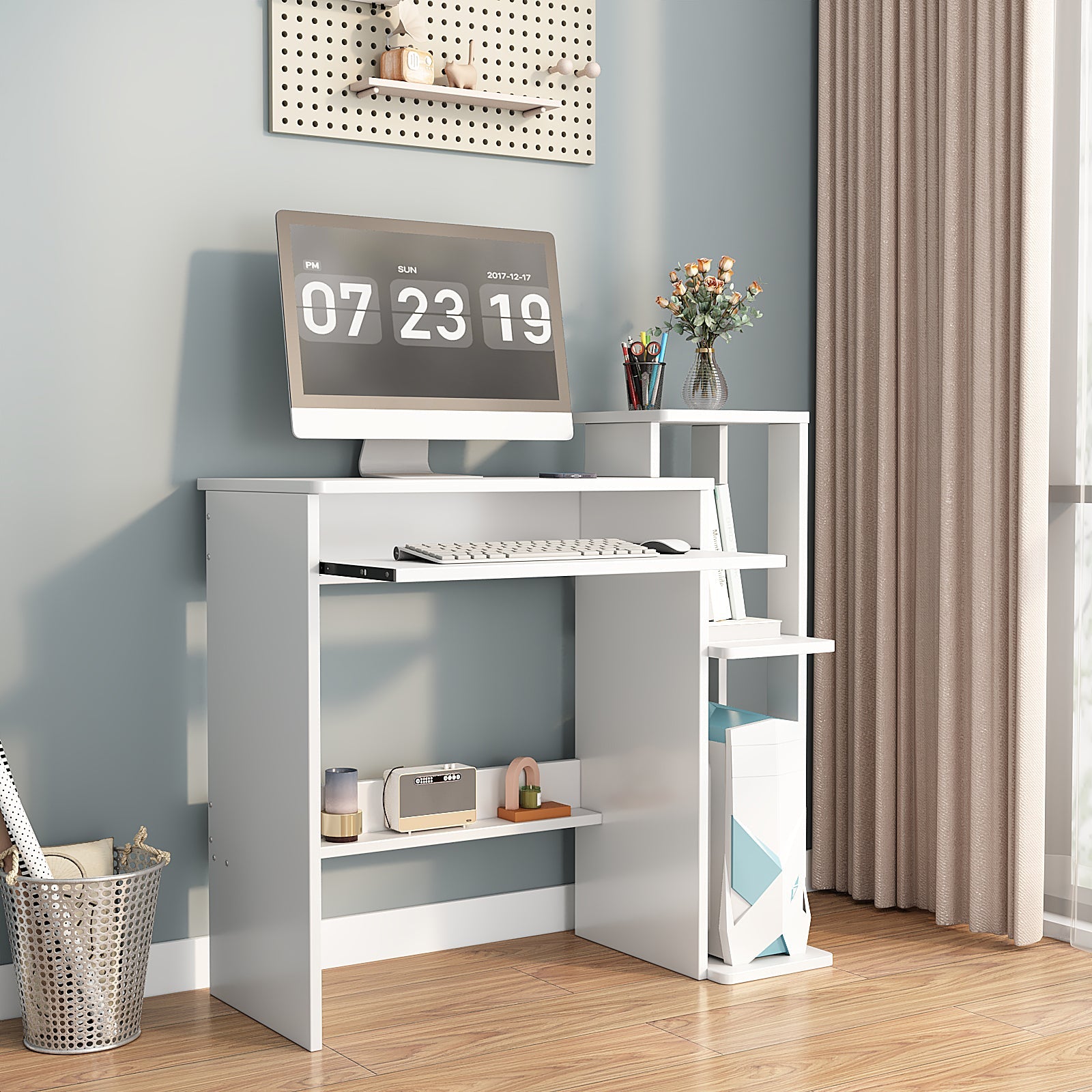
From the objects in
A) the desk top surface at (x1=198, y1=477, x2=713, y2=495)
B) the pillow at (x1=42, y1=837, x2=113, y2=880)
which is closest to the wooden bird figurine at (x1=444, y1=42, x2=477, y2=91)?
the desk top surface at (x1=198, y1=477, x2=713, y2=495)

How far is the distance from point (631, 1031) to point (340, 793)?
2.21ft

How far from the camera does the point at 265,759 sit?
95.1 inches

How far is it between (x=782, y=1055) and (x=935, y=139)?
188 centimetres

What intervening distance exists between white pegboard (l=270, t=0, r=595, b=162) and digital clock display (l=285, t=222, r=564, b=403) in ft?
0.85

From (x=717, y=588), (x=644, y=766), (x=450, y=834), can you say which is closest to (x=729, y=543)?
(x=717, y=588)

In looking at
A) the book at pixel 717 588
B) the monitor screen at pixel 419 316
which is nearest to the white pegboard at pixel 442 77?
the monitor screen at pixel 419 316

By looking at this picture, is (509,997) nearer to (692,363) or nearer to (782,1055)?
(782,1055)

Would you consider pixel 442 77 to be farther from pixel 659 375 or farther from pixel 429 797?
pixel 429 797

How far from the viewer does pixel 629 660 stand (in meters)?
2.85

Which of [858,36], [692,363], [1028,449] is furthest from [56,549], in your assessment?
[858,36]

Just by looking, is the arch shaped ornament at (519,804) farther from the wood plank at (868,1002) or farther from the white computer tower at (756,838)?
the wood plank at (868,1002)

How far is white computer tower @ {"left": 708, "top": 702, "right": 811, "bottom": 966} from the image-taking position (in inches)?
105

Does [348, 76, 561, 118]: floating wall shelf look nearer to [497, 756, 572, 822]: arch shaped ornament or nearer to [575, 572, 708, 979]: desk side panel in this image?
[575, 572, 708, 979]: desk side panel

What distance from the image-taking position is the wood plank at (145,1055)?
2199 millimetres
